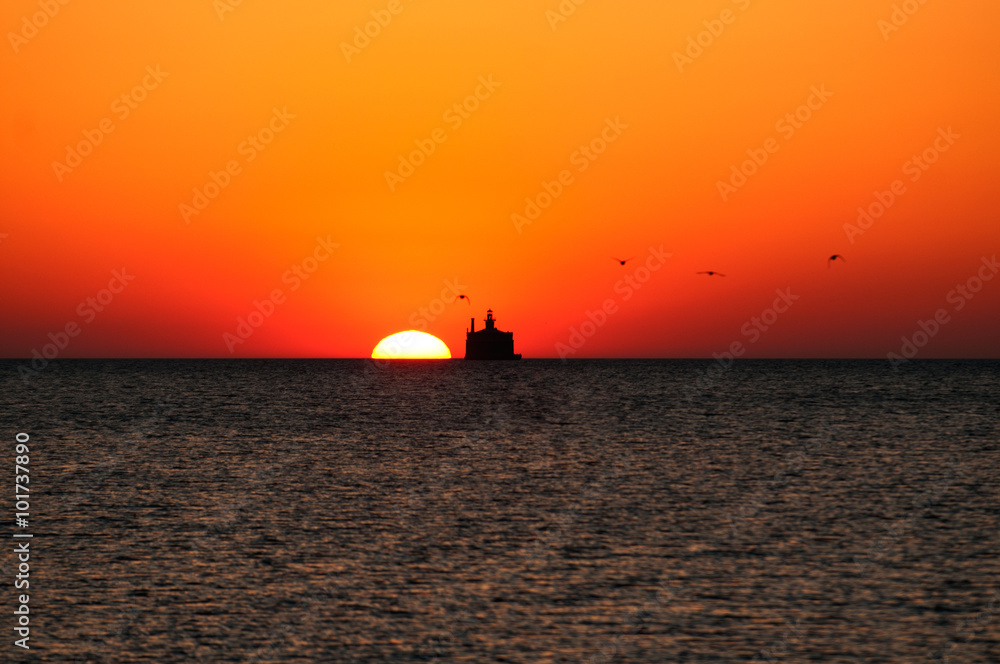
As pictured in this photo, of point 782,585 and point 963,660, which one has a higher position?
point 782,585

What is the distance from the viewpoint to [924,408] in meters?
87.2

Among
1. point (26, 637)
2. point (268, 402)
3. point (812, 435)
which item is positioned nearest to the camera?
point (26, 637)

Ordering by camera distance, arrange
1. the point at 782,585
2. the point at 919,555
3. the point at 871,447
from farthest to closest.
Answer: the point at 871,447
the point at 919,555
the point at 782,585

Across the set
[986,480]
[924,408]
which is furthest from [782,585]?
[924,408]

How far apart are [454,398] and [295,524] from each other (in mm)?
80369

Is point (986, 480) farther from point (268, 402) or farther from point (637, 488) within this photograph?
point (268, 402)

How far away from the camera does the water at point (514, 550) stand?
16.6m

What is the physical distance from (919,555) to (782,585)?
504cm

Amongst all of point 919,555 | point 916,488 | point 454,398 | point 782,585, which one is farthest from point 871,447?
point 454,398

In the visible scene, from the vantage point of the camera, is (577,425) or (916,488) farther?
(577,425)

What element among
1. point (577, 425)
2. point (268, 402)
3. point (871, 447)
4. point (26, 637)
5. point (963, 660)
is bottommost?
point (963, 660)

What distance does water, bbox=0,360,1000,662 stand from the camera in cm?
1656

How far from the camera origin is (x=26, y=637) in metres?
16.5

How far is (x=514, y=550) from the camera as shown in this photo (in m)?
23.7
